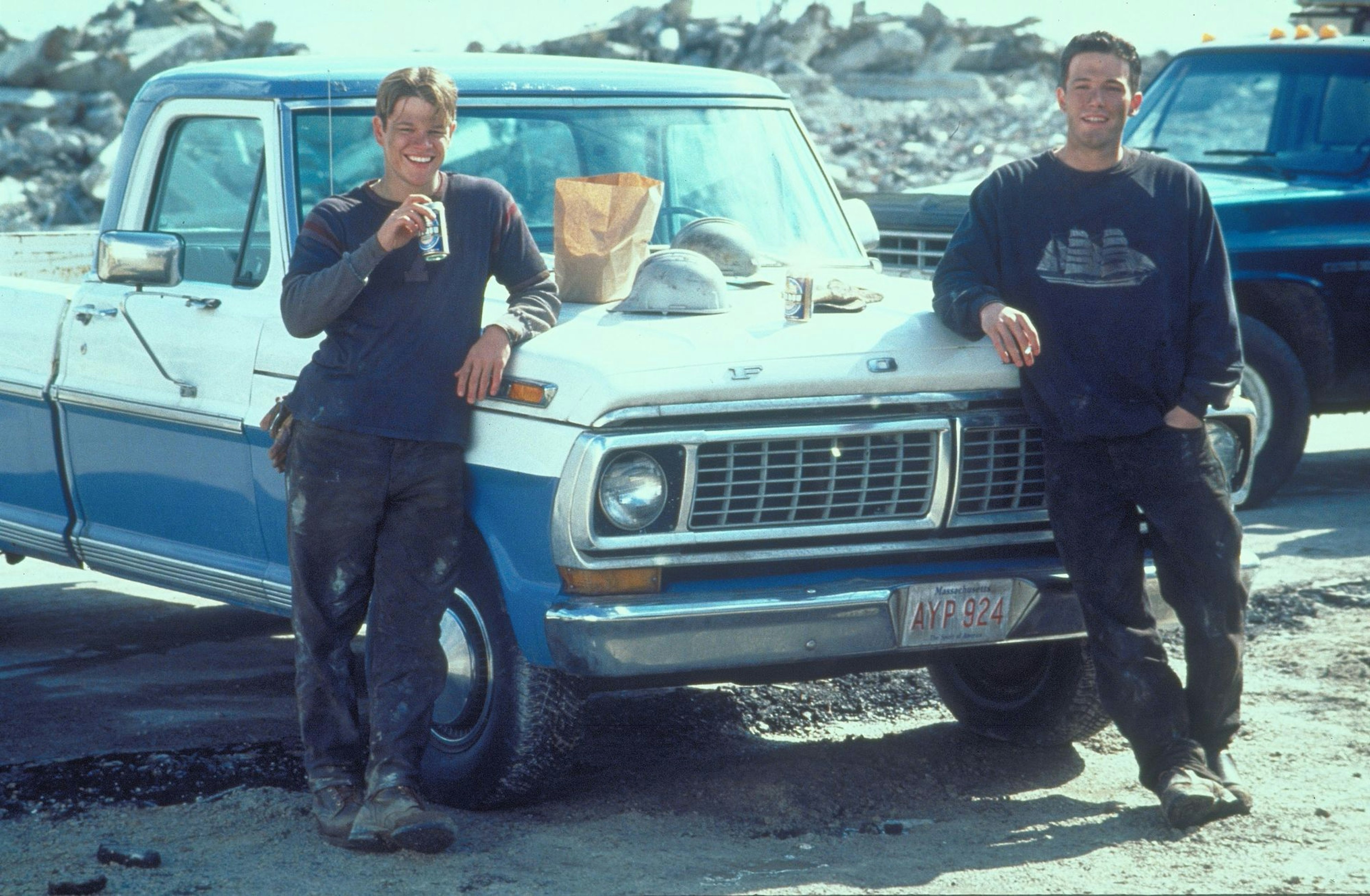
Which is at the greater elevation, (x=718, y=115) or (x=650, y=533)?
(x=718, y=115)

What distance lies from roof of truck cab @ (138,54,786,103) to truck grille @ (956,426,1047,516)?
1.77 metres

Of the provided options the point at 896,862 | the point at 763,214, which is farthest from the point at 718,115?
the point at 896,862

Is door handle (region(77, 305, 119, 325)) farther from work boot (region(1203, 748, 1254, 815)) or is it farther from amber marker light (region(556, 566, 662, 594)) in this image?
work boot (region(1203, 748, 1254, 815))

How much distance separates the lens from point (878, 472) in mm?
4668

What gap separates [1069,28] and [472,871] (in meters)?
40.1

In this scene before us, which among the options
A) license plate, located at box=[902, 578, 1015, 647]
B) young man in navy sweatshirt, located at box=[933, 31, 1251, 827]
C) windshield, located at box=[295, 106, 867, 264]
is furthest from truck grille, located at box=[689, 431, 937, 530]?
windshield, located at box=[295, 106, 867, 264]

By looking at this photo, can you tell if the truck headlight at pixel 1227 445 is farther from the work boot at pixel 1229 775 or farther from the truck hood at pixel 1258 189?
the truck hood at pixel 1258 189

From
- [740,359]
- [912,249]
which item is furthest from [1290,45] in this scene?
[740,359]

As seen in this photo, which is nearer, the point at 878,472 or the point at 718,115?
the point at 878,472

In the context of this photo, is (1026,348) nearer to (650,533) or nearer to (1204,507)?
(1204,507)

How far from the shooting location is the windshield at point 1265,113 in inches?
366

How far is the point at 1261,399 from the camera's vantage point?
8945mm

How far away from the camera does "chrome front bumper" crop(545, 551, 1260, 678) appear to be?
14.1ft

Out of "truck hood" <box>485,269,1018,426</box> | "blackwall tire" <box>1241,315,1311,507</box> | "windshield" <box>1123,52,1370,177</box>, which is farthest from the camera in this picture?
"windshield" <box>1123,52,1370,177</box>
